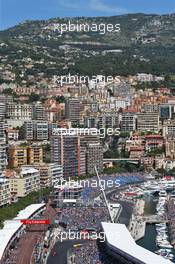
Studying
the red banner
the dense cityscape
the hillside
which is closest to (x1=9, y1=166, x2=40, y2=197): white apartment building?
the dense cityscape

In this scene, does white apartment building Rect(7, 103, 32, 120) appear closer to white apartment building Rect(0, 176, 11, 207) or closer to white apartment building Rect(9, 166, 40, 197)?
white apartment building Rect(9, 166, 40, 197)

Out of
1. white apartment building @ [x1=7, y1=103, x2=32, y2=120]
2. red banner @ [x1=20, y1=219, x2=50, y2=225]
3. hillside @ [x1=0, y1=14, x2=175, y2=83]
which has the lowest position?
red banner @ [x1=20, y1=219, x2=50, y2=225]

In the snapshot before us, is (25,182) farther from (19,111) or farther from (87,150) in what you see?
(19,111)

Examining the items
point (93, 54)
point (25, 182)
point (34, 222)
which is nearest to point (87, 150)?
point (25, 182)

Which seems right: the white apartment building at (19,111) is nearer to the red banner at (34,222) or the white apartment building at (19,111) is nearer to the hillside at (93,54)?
the hillside at (93,54)

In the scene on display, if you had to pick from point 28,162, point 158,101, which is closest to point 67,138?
point 28,162

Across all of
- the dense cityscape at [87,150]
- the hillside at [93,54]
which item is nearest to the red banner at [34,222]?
the dense cityscape at [87,150]

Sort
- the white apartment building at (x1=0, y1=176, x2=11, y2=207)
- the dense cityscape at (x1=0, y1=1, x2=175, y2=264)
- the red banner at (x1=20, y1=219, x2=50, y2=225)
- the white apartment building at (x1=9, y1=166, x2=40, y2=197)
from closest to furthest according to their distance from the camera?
the dense cityscape at (x1=0, y1=1, x2=175, y2=264) → the red banner at (x1=20, y1=219, x2=50, y2=225) → the white apartment building at (x1=0, y1=176, x2=11, y2=207) → the white apartment building at (x1=9, y1=166, x2=40, y2=197)

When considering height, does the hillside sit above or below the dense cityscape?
above

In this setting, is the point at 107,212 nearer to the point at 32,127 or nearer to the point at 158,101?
the point at 32,127
